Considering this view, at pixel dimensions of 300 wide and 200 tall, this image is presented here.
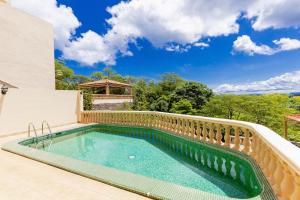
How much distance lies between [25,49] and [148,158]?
11.9 m

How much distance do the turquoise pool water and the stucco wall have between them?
21.7ft

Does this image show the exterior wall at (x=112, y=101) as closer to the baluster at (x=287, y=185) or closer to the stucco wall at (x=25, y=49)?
the stucco wall at (x=25, y=49)

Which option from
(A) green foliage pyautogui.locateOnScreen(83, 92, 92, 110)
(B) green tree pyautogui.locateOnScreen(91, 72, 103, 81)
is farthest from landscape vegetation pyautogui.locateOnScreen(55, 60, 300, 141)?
(B) green tree pyautogui.locateOnScreen(91, 72, 103, 81)

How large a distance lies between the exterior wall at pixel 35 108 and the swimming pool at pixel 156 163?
170cm

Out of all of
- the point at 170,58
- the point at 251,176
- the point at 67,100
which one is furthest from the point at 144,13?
the point at 170,58

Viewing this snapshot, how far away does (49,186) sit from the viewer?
297 cm

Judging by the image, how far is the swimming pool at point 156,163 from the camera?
2875 mm

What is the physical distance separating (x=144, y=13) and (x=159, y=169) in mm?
13436

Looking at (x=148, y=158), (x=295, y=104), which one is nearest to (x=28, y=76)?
(x=148, y=158)

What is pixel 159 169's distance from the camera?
452cm

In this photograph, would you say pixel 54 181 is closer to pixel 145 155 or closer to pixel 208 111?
pixel 145 155

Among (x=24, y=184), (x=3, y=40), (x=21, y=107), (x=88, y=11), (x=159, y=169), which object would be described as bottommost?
(x=159, y=169)

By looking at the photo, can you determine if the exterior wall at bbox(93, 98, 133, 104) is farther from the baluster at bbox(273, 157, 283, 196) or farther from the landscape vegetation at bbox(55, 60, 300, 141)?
the baluster at bbox(273, 157, 283, 196)

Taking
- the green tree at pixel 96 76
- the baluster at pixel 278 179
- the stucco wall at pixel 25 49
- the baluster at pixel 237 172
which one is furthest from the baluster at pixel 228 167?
the green tree at pixel 96 76
